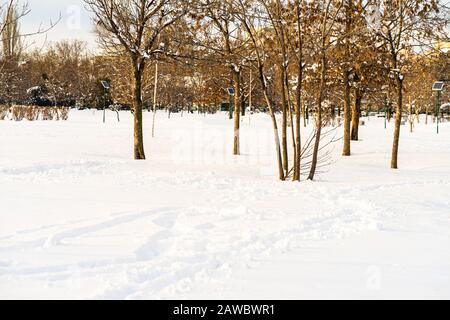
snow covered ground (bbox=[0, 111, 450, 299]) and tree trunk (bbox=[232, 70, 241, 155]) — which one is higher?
tree trunk (bbox=[232, 70, 241, 155])

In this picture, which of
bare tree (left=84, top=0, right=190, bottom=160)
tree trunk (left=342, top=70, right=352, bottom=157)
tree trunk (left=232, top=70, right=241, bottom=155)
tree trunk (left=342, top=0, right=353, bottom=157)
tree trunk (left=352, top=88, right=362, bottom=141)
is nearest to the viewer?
bare tree (left=84, top=0, right=190, bottom=160)

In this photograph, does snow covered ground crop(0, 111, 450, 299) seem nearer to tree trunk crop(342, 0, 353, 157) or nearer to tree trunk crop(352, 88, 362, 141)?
tree trunk crop(342, 0, 353, 157)

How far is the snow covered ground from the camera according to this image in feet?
11.6

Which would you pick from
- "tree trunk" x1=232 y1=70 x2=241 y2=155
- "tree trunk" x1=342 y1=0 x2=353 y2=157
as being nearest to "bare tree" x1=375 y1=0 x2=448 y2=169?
"tree trunk" x1=342 y1=0 x2=353 y2=157

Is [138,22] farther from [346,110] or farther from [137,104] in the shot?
[346,110]

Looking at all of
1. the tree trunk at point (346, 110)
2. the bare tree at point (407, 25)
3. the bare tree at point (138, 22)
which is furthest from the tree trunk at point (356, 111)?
the bare tree at point (138, 22)

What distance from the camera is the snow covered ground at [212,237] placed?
353 cm

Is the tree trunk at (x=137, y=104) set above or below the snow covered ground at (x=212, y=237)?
above

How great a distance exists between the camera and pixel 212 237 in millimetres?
4891

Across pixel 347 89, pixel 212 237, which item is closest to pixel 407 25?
pixel 347 89

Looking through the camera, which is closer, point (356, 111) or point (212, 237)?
point (212, 237)

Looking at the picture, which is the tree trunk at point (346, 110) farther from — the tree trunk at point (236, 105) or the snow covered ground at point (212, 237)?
the snow covered ground at point (212, 237)
